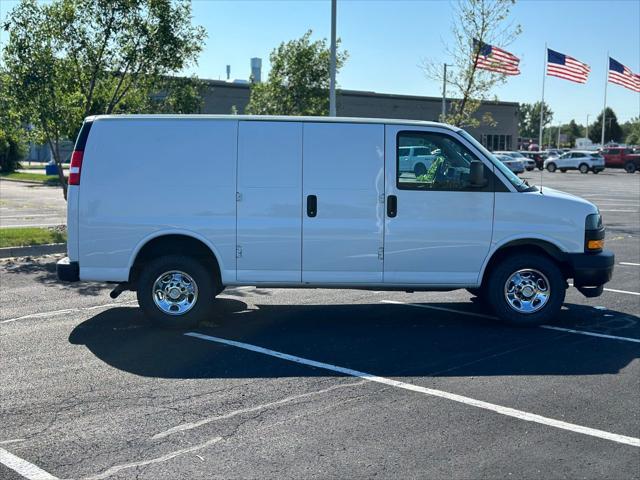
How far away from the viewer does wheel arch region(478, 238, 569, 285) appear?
322 inches

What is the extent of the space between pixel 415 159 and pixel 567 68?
36887mm

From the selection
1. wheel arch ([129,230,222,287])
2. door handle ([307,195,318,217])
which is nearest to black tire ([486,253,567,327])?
door handle ([307,195,318,217])

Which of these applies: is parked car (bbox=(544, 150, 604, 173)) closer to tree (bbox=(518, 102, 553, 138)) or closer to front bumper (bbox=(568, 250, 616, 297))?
front bumper (bbox=(568, 250, 616, 297))

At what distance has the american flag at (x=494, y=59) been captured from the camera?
2277 centimetres

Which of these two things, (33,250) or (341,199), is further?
(33,250)

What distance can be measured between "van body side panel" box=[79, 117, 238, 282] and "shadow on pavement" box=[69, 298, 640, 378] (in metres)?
0.95

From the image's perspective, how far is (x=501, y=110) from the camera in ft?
221

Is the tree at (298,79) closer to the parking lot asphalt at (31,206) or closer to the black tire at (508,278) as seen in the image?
the parking lot asphalt at (31,206)

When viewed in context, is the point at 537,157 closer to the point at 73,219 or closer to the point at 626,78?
the point at 626,78

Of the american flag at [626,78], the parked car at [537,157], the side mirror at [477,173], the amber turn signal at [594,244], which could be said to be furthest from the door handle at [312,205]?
the parked car at [537,157]

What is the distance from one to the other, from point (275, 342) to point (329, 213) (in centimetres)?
147

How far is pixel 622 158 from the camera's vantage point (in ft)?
200

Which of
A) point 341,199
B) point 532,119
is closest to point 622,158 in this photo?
point 341,199

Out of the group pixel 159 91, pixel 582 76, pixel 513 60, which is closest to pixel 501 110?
pixel 582 76
